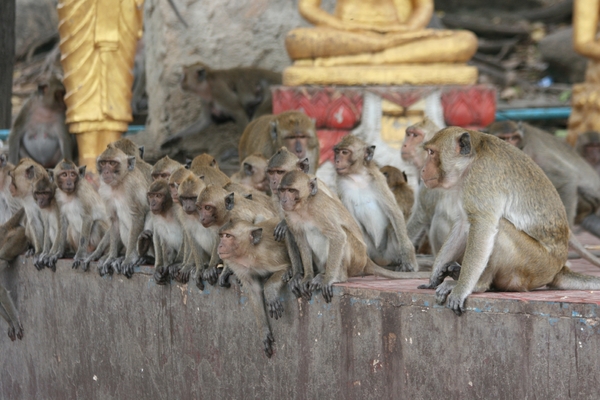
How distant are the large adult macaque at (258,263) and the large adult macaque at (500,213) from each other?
36.0 inches

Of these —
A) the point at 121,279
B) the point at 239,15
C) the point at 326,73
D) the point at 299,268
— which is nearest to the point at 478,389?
the point at 299,268

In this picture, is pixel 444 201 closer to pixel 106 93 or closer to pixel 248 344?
pixel 248 344

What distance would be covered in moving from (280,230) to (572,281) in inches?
53.0

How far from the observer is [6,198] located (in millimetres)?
7383

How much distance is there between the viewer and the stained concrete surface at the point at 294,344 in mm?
4230

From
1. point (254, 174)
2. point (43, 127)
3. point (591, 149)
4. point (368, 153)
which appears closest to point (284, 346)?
point (368, 153)

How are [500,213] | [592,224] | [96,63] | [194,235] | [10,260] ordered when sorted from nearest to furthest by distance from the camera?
[500,213]
[194,235]
[10,260]
[592,224]
[96,63]

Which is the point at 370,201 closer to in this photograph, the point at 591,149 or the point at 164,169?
the point at 164,169

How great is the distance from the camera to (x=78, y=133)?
26.9 ft

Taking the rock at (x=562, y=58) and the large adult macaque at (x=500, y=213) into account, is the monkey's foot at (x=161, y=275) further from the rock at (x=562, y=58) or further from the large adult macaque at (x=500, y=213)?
the rock at (x=562, y=58)

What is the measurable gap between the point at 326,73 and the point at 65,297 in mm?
2870

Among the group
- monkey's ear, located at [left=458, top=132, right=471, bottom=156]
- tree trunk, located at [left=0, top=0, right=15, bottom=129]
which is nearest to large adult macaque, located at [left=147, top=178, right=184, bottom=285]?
monkey's ear, located at [left=458, top=132, right=471, bottom=156]

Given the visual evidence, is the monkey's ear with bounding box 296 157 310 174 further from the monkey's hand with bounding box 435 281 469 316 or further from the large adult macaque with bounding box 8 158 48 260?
the large adult macaque with bounding box 8 158 48 260

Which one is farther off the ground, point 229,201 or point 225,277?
point 229,201
